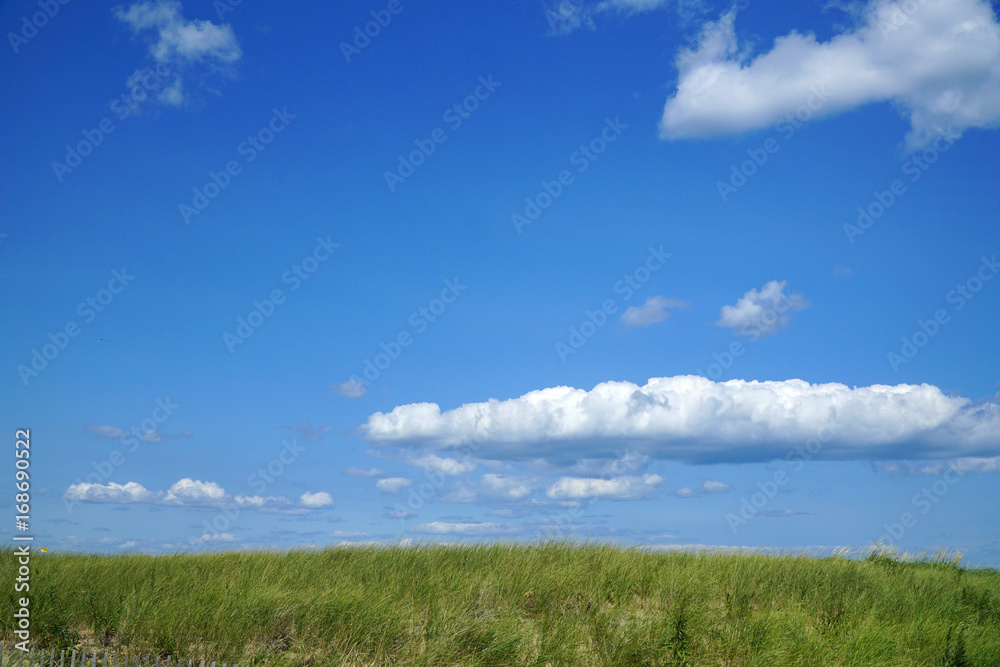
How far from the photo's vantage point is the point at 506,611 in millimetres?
15086

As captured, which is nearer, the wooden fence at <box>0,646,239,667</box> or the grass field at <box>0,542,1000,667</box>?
the wooden fence at <box>0,646,239,667</box>

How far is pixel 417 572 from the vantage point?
59.5ft

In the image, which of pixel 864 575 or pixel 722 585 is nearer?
pixel 722 585

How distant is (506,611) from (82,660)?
788 cm

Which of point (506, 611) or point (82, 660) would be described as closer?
point (82, 660)

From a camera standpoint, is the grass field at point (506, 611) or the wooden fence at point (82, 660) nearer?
the wooden fence at point (82, 660)

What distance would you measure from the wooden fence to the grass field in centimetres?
38

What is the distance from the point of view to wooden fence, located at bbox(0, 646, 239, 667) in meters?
11.8

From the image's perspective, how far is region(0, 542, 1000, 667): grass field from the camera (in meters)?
13.4

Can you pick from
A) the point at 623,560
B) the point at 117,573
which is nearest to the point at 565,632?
the point at 623,560

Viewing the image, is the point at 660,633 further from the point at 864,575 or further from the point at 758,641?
the point at 864,575

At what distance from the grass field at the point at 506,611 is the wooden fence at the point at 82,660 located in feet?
1.23

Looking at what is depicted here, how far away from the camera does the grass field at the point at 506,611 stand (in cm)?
1345

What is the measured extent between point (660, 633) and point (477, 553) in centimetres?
759
